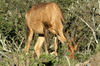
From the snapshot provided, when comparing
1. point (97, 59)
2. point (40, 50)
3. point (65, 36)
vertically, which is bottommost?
point (40, 50)

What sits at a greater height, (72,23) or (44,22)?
(44,22)

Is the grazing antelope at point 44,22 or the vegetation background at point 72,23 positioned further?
the grazing antelope at point 44,22

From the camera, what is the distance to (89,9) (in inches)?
512

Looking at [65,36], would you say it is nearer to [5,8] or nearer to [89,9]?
[89,9]

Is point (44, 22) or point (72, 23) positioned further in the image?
point (72, 23)

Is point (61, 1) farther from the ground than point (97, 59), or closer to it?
closer to it

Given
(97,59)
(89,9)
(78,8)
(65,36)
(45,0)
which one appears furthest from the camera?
(45,0)

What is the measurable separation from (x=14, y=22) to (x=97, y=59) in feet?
28.2

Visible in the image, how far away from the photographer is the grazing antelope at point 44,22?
12148 millimetres

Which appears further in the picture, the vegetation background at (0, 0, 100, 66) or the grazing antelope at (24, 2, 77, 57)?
the grazing antelope at (24, 2, 77, 57)

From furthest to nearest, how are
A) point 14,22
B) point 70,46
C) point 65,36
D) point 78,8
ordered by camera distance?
point 14,22, point 78,8, point 65,36, point 70,46

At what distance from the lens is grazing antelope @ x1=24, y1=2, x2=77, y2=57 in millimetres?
12148

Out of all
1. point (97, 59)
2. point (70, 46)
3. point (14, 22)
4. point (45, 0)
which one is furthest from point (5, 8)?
point (97, 59)

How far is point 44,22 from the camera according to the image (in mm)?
12320
